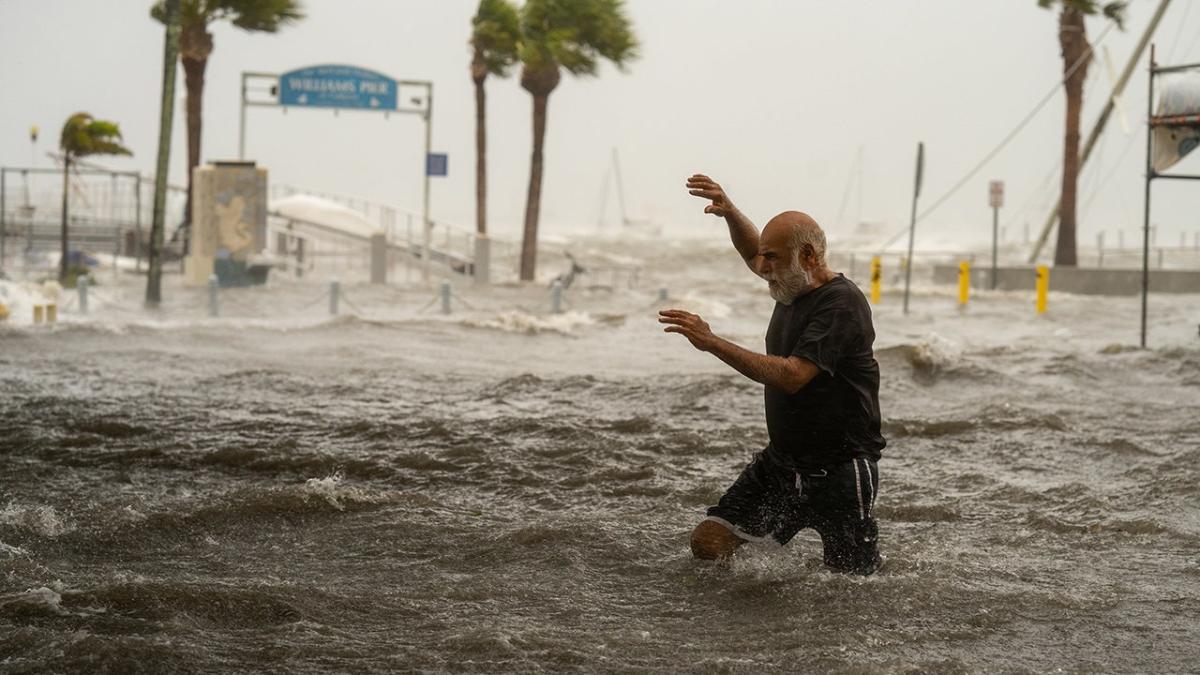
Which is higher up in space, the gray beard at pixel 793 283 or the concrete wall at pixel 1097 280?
the concrete wall at pixel 1097 280

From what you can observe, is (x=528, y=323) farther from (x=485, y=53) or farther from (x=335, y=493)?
(x=485, y=53)

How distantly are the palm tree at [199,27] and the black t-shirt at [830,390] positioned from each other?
30038 millimetres

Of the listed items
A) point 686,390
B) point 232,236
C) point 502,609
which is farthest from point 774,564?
point 232,236

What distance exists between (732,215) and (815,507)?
1.26 metres

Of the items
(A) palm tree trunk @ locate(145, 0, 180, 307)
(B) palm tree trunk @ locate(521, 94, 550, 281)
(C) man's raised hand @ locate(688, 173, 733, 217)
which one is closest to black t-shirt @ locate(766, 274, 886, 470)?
(C) man's raised hand @ locate(688, 173, 733, 217)

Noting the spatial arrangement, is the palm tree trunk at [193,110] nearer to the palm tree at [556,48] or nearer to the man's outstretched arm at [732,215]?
the palm tree at [556,48]

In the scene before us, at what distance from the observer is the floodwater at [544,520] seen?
525 cm

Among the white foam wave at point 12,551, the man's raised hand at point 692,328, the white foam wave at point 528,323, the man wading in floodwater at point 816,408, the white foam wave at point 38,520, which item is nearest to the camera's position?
the man's raised hand at point 692,328

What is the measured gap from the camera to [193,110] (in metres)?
35.1

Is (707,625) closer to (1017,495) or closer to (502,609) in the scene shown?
(502,609)

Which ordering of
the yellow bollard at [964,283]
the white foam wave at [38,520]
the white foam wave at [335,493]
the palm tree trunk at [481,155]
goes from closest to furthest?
A: the white foam wave at [38,520] → the white foam wave at [335,493] → the yellow bollard at [964,283] → the palm tree trunk at [481,155]

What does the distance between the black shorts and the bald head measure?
2.60ft

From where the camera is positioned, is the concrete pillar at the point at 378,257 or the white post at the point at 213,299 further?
the concrete pillar at the point at 378,257

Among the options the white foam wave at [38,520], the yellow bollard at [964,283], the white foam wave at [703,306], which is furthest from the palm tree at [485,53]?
the white foam wave at [38,520]
